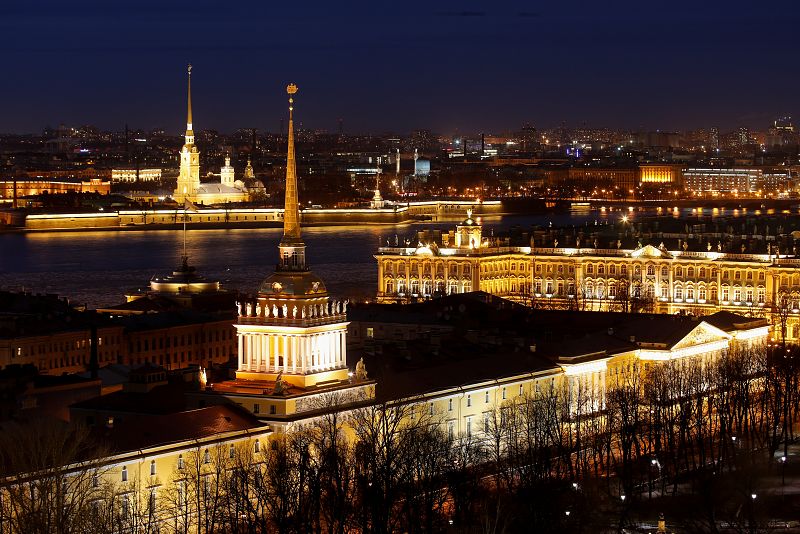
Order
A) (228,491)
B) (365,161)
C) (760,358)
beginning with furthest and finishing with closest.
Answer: (365,161)
(760,358)
(228,491)

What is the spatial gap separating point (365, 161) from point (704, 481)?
153 metres

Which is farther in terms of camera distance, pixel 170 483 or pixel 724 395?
pixel 724 395

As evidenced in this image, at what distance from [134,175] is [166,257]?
2864 inches

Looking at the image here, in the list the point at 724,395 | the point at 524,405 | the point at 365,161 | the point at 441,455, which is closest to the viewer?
the point at 441,455

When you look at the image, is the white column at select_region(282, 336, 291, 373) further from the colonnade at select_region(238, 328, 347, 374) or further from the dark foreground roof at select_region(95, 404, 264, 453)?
the dark foreground roof at select_region(95, 404, 264, 453)

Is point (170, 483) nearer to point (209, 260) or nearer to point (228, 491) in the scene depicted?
point (228, 491)

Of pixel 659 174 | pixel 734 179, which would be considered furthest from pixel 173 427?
pixel 659 174

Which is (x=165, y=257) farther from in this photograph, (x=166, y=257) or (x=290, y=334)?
(x=290, y=334)

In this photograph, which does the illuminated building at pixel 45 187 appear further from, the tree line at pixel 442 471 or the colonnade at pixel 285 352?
the colonnade at pixel 285 352

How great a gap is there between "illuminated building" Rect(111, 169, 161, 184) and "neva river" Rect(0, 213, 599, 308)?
133 ft

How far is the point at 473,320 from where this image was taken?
32.0 m

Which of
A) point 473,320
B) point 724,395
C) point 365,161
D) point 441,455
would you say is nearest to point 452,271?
point 473,320

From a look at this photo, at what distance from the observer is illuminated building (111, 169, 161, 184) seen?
450ft

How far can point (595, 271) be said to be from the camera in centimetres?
4738
